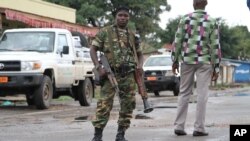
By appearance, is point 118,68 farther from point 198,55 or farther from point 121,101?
point 198,55

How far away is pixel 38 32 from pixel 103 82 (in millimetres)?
7573

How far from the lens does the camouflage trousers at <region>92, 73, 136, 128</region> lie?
737 cm

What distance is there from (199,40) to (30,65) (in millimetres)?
6073

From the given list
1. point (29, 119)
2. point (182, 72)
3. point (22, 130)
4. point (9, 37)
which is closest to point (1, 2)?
point (9, 37)

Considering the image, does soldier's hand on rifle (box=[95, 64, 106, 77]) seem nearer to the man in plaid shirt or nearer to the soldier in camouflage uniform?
the soldier in camouflage uniform

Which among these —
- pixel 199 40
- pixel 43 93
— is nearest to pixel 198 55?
pixel 199 40

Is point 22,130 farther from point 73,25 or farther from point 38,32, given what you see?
point 73,25

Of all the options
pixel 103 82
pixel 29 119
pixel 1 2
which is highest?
pixel 1 2

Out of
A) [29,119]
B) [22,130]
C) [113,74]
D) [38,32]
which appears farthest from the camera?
[38,32]

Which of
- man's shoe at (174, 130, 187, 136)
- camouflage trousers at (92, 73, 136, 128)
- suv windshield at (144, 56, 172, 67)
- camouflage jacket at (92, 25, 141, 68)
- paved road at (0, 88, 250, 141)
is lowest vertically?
paved road at (0, 88, 250, 141)

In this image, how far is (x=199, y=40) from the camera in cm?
817

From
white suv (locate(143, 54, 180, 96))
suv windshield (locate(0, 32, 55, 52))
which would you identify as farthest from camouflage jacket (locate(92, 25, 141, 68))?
white suv (locate(143, 54, 180, 96))

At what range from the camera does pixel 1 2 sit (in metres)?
25.6

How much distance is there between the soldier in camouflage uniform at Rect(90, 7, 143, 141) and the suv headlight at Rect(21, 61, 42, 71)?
610cm
